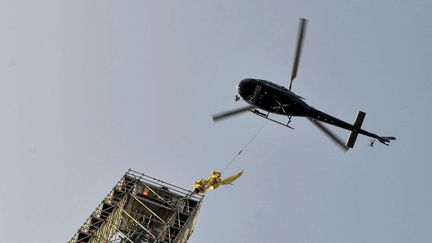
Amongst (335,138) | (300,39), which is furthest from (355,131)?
(300,39)

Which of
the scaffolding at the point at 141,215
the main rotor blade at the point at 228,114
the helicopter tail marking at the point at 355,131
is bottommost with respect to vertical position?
the scaffolding at the point at 141,215

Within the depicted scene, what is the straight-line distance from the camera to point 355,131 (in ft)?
143

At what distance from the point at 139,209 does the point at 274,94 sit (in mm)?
13224

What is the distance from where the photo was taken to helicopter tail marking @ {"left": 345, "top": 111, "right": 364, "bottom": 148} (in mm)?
43562

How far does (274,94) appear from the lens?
42656mm

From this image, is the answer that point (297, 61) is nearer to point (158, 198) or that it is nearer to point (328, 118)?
point (328, 118)

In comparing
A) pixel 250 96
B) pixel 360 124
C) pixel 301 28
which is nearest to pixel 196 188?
pixel 250 96

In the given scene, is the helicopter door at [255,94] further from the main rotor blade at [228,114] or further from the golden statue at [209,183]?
the golden statue at [209,183]

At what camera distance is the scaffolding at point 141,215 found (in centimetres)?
4497

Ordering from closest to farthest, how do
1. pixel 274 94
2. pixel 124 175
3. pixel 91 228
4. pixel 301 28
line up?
pixel 301 28
pixel 274 94
pixel 91 228
pixel 124 175

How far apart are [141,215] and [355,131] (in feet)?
52.3

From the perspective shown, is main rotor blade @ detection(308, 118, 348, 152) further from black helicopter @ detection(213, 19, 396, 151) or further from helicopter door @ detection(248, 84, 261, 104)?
helicopter door @ detection(248, 84, 261, 104)

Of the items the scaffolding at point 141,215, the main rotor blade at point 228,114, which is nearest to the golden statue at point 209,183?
the scaffolding at point 141,215

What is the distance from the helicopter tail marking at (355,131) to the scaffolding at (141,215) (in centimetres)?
1164
